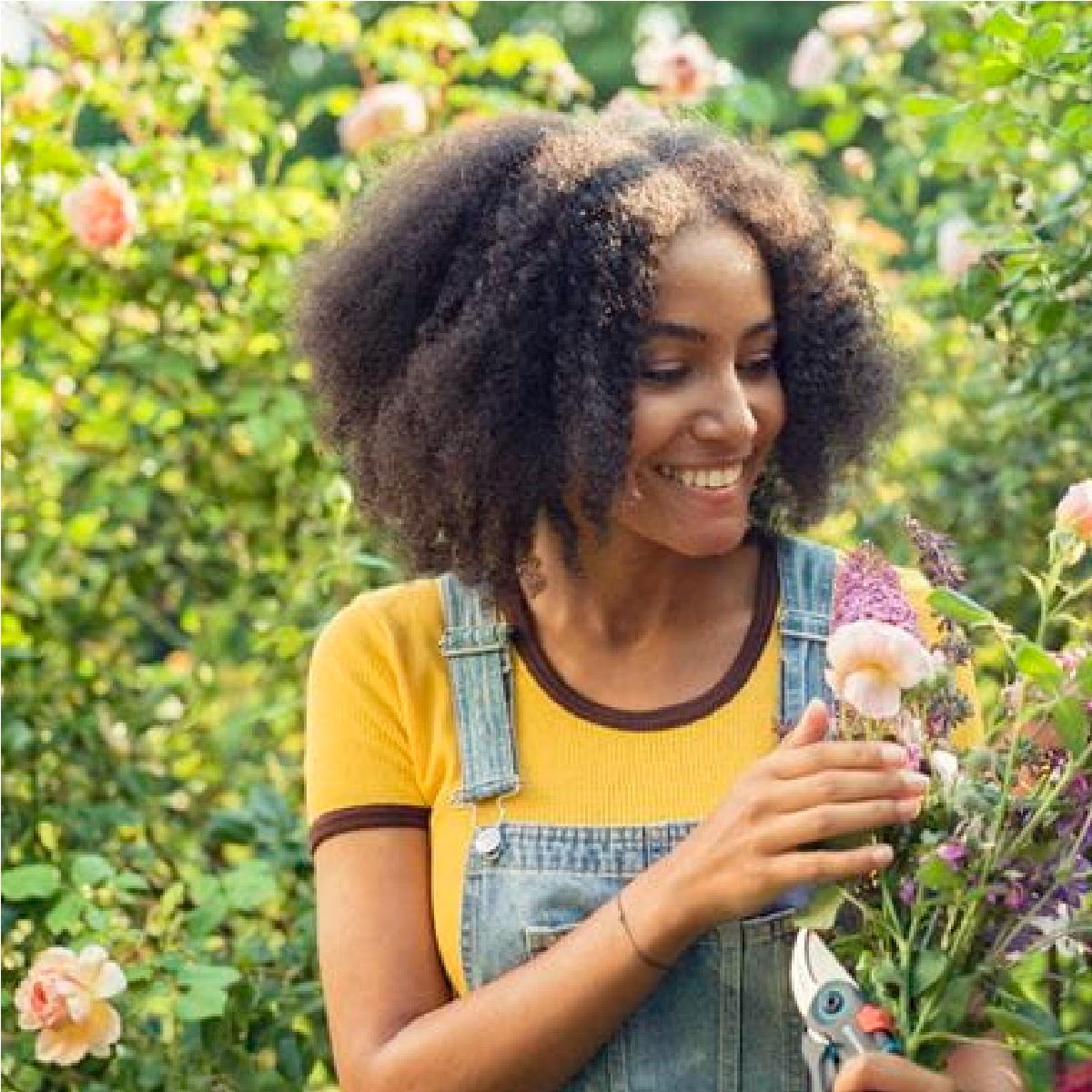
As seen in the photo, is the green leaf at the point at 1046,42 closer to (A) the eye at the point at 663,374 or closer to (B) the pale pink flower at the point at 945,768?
(A) the eye at the point at 663,374

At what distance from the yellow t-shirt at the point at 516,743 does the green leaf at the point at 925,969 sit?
453 mm

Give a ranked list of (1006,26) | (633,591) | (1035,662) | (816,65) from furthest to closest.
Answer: (816,65)
(1006,26)
(633,591)
(1035,662)

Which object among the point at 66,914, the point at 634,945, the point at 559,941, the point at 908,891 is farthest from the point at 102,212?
the point at 908,891

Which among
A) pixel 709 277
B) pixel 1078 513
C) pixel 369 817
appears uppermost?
pixel 709 277

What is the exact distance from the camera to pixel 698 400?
2465 mm

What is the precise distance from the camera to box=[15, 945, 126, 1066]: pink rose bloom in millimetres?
3104

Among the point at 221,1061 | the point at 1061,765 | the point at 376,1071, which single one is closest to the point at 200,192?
the point at 221,1061

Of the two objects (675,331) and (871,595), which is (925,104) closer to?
(675,331)

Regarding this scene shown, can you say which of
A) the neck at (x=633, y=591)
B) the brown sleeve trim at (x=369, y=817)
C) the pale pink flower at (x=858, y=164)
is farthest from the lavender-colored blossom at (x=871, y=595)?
the pale pink flower at (x=858, y=164)

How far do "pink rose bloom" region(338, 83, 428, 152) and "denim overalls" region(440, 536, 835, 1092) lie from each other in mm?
1544

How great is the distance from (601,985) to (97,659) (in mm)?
1915

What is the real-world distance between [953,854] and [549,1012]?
450 millimetres

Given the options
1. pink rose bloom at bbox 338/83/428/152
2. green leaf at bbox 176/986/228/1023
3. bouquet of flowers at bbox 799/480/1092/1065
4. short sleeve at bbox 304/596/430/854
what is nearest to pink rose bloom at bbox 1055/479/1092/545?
bouquet of flowers at bbox 799/480/1092/1065

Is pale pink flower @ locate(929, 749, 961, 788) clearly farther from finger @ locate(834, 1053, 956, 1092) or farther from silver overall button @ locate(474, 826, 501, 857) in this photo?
silver overall button @ locate(474, 826, 501, 857)
